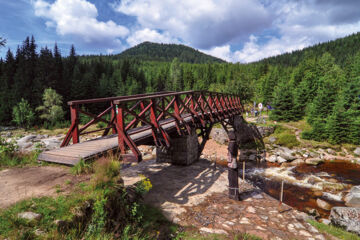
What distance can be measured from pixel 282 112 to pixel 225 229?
25.9m

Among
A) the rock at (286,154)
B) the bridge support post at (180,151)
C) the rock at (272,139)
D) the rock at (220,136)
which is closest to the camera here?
the bridge support post at (180,151)

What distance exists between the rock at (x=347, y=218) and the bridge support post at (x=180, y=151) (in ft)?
24.3

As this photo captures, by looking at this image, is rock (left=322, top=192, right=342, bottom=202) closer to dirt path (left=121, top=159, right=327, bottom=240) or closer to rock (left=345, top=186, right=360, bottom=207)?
rock (left=345, top=186, right=360, bottom=207)

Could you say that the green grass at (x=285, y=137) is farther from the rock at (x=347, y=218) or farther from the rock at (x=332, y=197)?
the rock at (x=347, y=218)

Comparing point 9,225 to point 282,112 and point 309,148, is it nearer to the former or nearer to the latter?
point 309,148

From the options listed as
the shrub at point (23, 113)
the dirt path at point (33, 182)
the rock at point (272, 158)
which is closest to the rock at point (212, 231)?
the dirt path at point (33, 182)

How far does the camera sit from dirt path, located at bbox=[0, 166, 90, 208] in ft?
12.8

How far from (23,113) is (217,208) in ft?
146

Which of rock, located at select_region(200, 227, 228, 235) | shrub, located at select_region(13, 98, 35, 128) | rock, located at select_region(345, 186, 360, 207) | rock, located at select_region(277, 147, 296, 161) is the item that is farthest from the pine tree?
shrub, located at select_region(13, 98, 35, 128)

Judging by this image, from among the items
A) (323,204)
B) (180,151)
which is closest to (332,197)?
(323,204)

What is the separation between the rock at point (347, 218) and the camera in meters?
7.49

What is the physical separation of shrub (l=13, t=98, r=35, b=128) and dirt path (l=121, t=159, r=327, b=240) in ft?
125

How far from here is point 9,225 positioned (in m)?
2.90

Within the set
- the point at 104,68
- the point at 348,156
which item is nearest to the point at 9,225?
the point at 348,156
